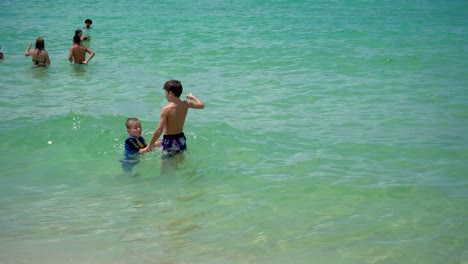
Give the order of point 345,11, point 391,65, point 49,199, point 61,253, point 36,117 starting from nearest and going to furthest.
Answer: point 61,253, point 49,199, point 36,117, point 391,65, point 345,11

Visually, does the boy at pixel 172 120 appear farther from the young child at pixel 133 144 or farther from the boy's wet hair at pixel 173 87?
the young child at pixel 133 144

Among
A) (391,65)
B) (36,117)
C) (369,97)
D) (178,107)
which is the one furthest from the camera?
(391,65)

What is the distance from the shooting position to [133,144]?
7496 millimetres

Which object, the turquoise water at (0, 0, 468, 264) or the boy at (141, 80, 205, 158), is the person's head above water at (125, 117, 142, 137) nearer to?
the boy at (141, 80, 205, 158)

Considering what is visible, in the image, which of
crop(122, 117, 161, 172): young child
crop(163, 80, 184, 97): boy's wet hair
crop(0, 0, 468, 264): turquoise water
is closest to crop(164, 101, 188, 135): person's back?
crop(163, 80, 184, 97): boy's wet hair

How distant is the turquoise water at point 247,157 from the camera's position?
5.40 m

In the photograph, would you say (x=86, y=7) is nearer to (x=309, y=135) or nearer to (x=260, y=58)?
(x=260, y=58)

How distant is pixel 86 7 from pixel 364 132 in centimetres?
2714

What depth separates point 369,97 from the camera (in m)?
11.8

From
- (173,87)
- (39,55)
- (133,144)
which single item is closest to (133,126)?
(133,144)

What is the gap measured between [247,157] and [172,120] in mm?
1272

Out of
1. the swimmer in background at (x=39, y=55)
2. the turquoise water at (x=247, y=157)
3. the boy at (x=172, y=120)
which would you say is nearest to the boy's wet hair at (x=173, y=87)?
the boy at (x=172, y=120)

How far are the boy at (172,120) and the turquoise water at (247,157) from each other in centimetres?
25

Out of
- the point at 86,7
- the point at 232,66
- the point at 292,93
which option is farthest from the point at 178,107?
the point at 86,7
